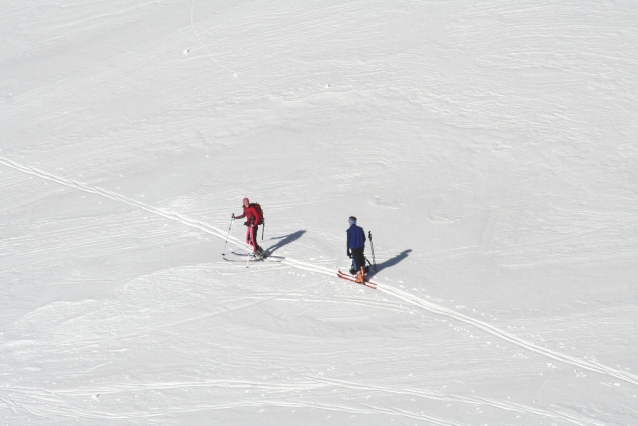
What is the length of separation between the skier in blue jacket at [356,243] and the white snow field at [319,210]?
2.14ft

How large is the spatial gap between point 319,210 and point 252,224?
2.17 meters

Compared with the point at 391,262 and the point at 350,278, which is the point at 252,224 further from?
the point at 391,262

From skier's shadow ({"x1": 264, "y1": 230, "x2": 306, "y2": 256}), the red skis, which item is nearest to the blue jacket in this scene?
the red skis

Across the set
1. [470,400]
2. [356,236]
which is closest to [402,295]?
[356,236]

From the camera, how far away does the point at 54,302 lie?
17.8 m

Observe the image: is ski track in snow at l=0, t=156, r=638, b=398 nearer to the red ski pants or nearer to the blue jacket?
the red ski pants

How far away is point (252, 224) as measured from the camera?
57.7ft

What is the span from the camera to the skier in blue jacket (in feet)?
53.0

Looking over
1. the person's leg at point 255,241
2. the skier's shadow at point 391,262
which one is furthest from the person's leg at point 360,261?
the person's leg at point 255,241

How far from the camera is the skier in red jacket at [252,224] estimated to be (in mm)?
17391

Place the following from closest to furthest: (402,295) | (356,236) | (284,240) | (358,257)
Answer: (356,236), (358,257), (402,295), (284,240)

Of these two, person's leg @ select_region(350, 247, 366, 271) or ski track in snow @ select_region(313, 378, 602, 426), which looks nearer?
ski track in snow @ select_region(313, 378, 602, 426)

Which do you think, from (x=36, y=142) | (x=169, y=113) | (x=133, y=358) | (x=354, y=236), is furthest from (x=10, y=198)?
(x=354, y=236)

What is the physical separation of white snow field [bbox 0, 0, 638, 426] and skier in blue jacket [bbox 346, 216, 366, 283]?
0.65 meters
